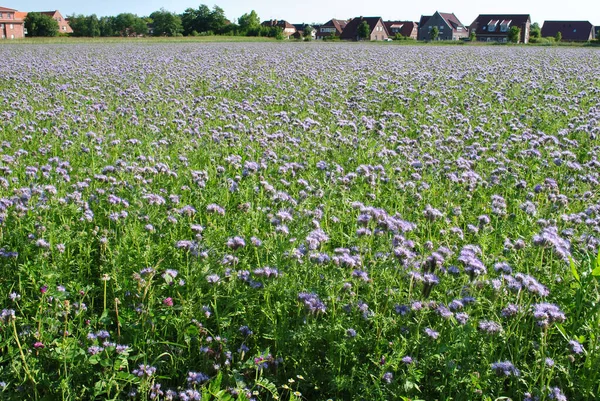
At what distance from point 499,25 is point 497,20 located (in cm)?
155

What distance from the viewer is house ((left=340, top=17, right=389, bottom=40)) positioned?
88.0 metres

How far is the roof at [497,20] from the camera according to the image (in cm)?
8784

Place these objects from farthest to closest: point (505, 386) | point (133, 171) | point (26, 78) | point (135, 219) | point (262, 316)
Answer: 1. point (26, 78)
2. point (133, 171)
3. point (135, 219)
4. point (262, 316)
5. point (505, 386)

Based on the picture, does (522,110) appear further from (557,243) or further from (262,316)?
(262,316)

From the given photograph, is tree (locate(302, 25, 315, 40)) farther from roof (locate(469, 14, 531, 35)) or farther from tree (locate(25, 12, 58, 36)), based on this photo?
tree (locate(25, 12, 58, 36))

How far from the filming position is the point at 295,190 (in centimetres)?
499

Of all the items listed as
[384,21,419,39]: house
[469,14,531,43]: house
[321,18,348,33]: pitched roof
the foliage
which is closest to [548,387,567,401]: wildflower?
the foliage

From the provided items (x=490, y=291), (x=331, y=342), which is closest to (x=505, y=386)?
(x=490, y=291)

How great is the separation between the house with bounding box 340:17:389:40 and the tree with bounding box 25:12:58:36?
4820 cm

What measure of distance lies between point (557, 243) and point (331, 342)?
1.45m

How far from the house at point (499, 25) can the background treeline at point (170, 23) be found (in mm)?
38618

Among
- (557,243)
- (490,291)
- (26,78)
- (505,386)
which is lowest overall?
(505,386)

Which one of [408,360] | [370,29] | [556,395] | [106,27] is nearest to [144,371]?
[408,360]

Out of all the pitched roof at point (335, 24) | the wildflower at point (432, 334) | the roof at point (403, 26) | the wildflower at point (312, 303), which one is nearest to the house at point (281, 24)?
the pitched roof at point (335, 24)
